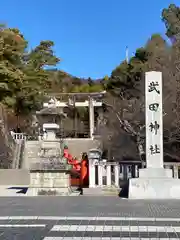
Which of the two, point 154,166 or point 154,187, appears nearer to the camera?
point 154,187

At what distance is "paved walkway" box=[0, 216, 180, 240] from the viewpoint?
6.19 metres

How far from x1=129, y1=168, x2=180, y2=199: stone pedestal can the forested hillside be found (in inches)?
388

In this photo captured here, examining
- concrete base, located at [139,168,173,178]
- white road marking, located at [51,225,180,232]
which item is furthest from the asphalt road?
concrete base, located at [139,168,173,178]

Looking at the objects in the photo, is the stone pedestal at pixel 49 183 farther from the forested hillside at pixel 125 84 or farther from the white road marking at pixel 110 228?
the forested hillside at pixel 125 84

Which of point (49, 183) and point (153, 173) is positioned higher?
point (153, 173)

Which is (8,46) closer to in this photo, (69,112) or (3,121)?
(3,121)

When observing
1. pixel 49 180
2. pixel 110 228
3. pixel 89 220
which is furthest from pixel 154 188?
pixel 110 228

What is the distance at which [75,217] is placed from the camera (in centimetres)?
807

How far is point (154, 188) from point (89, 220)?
168 inches

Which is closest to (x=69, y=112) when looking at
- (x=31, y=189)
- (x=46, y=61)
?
(x=46, y=61)

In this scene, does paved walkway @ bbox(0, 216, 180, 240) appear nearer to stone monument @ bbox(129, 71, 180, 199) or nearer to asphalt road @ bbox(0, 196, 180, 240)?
asphalt road @ bbox(0, 196, 180, 240)

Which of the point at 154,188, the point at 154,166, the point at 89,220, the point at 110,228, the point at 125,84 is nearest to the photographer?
the point at 110,228

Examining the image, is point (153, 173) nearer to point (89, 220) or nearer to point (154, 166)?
point (154, 166)

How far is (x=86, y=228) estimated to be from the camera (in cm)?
688
